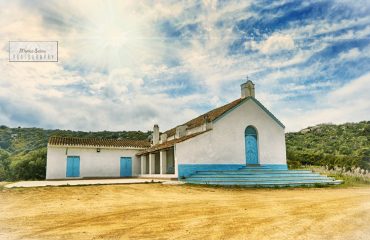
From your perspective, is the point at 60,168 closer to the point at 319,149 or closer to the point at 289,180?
the point at 289,180

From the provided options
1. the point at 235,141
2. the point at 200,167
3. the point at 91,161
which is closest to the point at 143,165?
the point at 91,161

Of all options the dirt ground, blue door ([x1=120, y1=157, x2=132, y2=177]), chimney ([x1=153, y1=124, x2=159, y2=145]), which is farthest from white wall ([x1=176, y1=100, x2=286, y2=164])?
chimney ([x1=153, y1=124, x2=159, y2=145])

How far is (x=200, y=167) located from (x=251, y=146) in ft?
14.5

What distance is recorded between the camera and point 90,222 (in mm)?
6578

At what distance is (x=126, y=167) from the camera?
2975 centimetres

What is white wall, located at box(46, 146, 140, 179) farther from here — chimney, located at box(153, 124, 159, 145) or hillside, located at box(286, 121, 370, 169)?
hillside, located at box(286, 121, 370, 169)

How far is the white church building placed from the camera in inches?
804

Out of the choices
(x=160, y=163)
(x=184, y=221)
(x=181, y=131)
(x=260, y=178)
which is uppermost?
(x=181, y=131)

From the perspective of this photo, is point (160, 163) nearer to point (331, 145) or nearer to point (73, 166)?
point (73, 166)

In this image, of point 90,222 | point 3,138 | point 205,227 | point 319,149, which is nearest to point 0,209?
point 90,222

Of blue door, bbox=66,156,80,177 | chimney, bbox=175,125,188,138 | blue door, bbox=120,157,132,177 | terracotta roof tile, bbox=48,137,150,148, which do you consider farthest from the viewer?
blue door, bbox=120,157,132,177

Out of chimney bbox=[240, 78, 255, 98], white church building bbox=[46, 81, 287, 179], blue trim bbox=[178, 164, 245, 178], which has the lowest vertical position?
blue trim bbox=[178, 164, 245, 178]

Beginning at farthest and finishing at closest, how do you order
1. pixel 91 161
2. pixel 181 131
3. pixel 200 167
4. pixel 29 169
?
pixel 29 169 < pixel 91 161 < pixel 181 131 < pixel 200 167

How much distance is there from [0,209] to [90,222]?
148 inches
